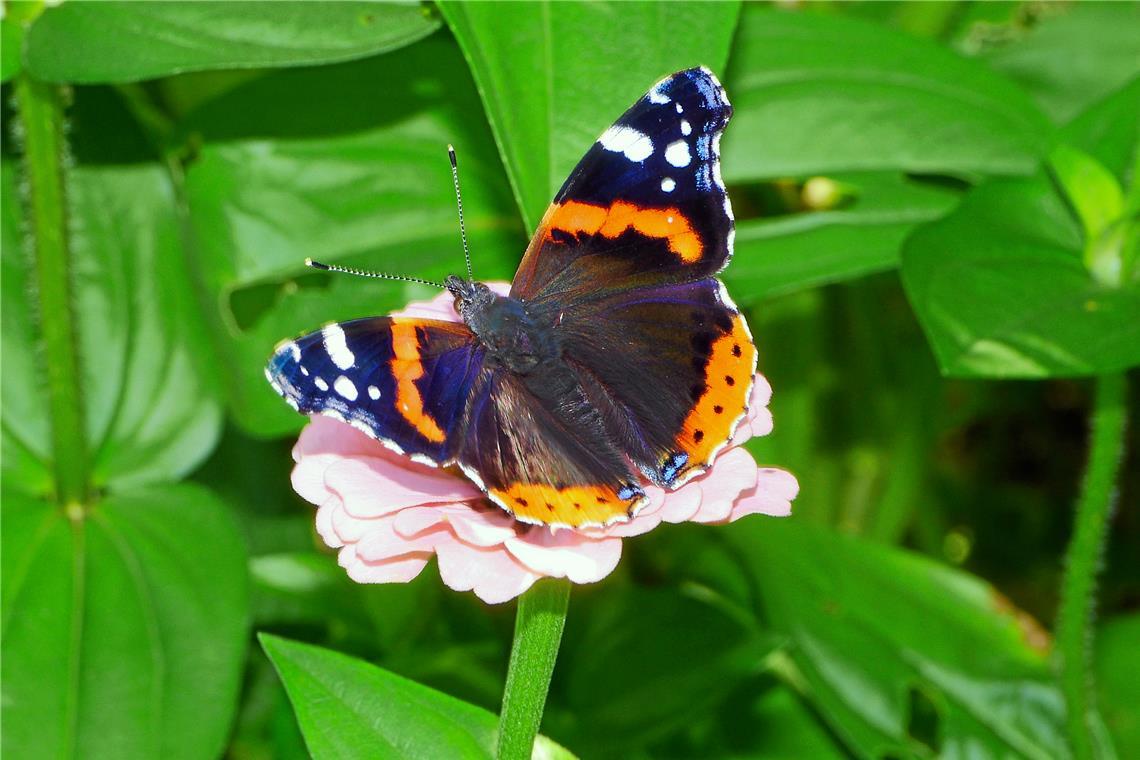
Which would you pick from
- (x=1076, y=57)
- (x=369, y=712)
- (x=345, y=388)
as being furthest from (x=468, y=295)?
(x=1076, y=57)

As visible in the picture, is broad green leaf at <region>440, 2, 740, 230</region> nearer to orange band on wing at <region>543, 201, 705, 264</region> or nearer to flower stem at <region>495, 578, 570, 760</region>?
orange band on wing at <region>543, 201, 705, 264</region>

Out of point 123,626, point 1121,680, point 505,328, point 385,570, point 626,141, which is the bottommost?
point 1121,680

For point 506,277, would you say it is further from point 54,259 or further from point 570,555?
point 570,555

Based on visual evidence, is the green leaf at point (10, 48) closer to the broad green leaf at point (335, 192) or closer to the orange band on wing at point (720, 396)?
the broad green leaf at point (335, 192)

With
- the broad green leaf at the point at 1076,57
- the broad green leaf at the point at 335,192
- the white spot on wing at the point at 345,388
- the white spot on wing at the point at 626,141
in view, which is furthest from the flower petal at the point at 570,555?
the broad green leaf at the point at 1076,57

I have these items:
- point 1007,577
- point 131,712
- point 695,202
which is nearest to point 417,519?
point 695,202

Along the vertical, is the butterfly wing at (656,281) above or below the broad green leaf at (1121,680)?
above

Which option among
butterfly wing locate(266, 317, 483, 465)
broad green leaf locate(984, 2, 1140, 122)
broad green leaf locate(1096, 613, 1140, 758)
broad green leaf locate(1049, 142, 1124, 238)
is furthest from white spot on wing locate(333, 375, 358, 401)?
broad green leaf locate(984, 2, 1140, 122)

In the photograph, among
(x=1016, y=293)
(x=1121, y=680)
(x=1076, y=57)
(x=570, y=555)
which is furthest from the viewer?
(x=1076, y=57)

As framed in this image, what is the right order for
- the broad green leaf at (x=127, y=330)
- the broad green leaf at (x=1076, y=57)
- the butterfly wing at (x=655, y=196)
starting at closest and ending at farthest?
the butterfly wing at (x=655, y=196)
the broad green leaf at (x=127, y=330)
the broad green leaf at (x=1076, y=57)
